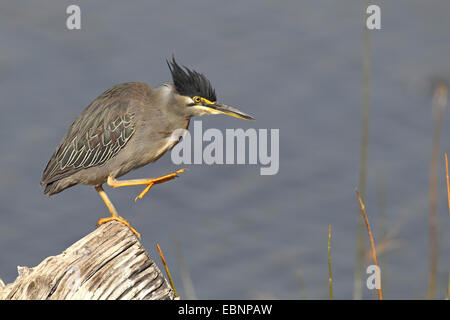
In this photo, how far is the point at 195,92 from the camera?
6965mm

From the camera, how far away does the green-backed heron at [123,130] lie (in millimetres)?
7102

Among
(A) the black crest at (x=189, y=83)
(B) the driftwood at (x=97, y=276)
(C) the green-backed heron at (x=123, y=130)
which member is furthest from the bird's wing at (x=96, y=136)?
(B) the driftwood at (x=97, y=276)

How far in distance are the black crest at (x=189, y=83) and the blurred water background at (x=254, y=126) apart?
328cm

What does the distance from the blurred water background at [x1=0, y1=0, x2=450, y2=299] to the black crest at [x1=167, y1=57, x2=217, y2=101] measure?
10.8 ft

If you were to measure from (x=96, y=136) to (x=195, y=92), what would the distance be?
2.82ft

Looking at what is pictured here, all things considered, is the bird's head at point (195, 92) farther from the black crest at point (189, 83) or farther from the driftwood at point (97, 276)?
the driftwood at point (97, 276)

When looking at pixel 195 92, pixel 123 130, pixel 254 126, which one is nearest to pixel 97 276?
pixel 123 130

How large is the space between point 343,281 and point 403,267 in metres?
0.79

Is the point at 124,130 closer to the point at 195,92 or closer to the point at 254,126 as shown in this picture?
the point at 195,92

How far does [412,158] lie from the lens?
11.4 m

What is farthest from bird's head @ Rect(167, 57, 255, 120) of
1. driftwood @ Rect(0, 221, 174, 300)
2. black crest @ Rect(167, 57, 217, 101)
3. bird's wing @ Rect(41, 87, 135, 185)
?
driftwood @ Rect(0, 221, 174, 300)

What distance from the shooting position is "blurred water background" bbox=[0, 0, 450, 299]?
35.1 ft

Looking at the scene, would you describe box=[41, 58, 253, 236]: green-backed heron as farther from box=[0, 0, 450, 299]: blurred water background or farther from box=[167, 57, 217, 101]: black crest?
box=[0, 0, 450, 299]: blurred water background

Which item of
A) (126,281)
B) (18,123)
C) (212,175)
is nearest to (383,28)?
(212,175)
